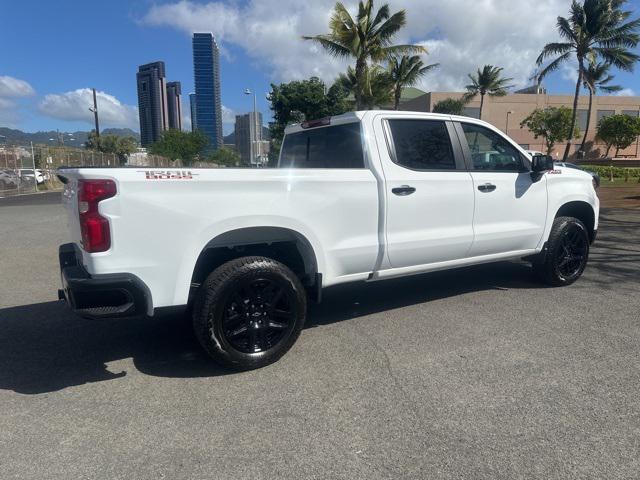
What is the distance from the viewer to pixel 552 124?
56.9m

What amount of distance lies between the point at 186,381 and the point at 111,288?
0.90m

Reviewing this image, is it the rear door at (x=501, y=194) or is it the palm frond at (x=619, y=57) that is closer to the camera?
the rear door at (x=501, y=194)

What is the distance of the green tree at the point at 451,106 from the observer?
200 ft

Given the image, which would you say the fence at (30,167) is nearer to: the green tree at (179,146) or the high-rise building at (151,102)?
the green tree at (179,146)

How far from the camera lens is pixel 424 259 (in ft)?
14.7

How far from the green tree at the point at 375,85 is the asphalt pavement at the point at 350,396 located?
26828 mm

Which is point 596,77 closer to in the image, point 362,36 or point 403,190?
point 362,36

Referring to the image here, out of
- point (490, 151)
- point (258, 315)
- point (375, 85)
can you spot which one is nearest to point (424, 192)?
point (490, 151)

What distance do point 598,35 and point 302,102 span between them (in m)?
21.9

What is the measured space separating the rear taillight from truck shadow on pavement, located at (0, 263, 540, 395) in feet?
3.78

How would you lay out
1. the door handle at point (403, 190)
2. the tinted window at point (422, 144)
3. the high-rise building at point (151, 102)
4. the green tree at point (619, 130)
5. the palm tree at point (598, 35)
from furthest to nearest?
the high-rise building at point (151, 102) → the green tree at point (619, 130) → the palm tree at point (598, 35) → the tinted window at point (422, 144) → the door handle at point (403, 190)

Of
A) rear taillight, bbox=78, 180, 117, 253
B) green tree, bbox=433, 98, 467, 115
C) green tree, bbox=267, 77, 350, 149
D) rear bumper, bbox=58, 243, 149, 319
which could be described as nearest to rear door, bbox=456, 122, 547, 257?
rear bumper, bbox=58, 243, 149, 319

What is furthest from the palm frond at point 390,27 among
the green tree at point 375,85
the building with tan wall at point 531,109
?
the building with tan wall at point 531,109

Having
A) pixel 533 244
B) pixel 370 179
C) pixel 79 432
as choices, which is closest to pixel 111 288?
pixel 79 432
